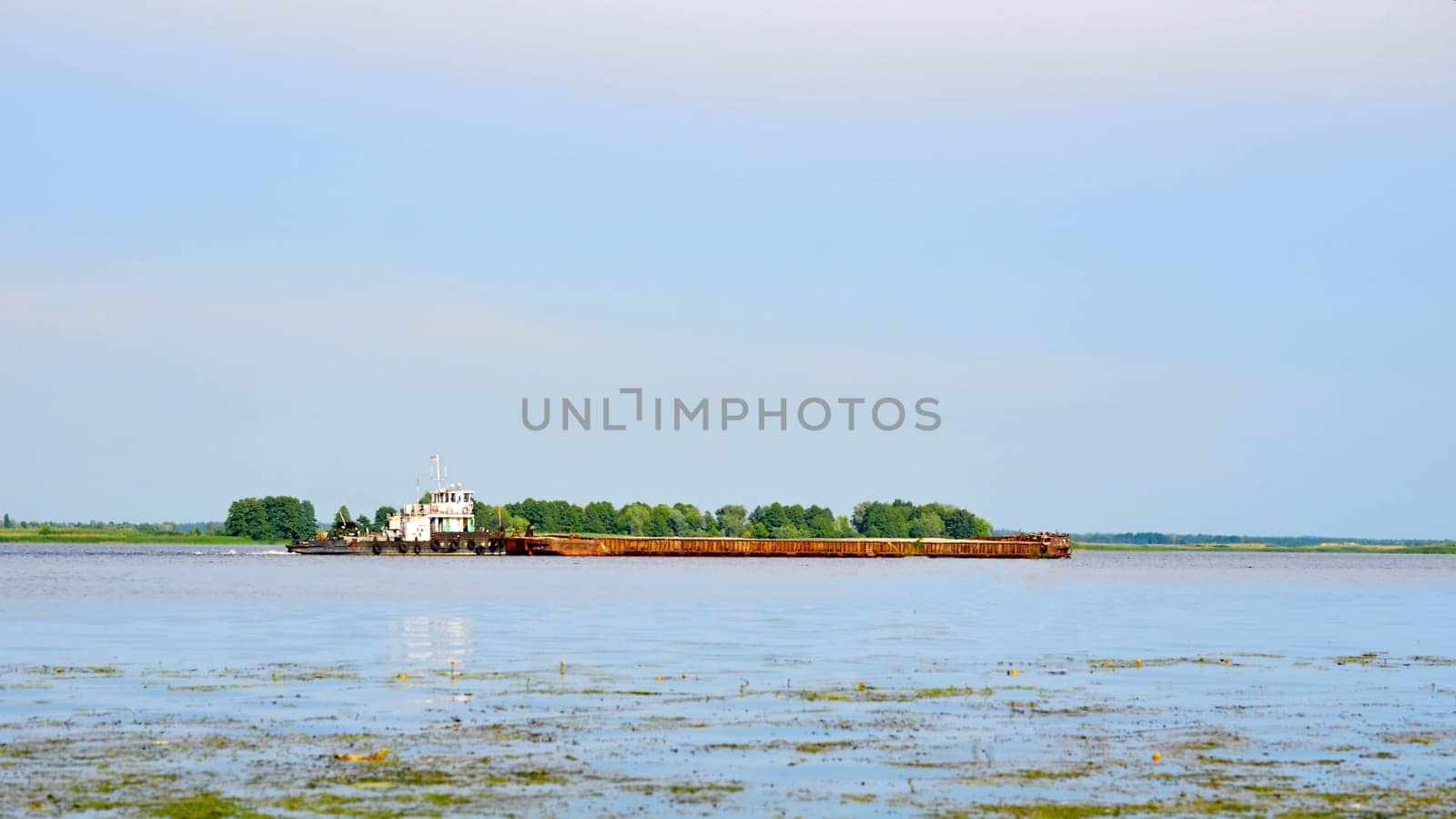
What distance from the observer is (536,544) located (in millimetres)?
174500

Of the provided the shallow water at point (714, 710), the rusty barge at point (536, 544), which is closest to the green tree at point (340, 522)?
the rusty barge at point (536, 544)

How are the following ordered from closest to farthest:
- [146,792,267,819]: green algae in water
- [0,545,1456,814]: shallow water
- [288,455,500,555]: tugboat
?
[146,792,267,819]: green algae in water, [0,545,1456,814]: shallow water, [288,455,500,555]: tugboat

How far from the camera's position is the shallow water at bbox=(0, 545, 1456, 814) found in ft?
64.6

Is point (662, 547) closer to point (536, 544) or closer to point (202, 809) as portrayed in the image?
point (536, 544)

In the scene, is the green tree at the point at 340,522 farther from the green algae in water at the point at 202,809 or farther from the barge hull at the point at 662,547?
the green algae in water at the point at 202,809

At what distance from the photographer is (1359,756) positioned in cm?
2259

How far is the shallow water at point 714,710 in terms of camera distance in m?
19.7

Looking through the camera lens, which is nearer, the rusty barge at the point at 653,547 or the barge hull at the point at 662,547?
the rusty barge at the point at 653,547

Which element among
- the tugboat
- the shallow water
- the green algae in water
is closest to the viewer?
the green algae in water

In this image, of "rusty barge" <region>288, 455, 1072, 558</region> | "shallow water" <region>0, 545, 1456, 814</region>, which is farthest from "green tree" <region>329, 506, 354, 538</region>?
"shallow water" <region>0, 545, 1456, 814</region>

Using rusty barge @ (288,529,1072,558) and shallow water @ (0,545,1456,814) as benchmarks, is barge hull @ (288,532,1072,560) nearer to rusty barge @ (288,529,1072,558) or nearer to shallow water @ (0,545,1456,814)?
rusty barge @ (288,529,1072,558)

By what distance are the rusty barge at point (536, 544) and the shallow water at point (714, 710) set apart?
102 metres

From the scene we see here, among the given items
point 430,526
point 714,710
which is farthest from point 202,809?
point 430,526

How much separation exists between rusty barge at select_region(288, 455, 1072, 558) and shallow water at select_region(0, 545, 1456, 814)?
102 m
